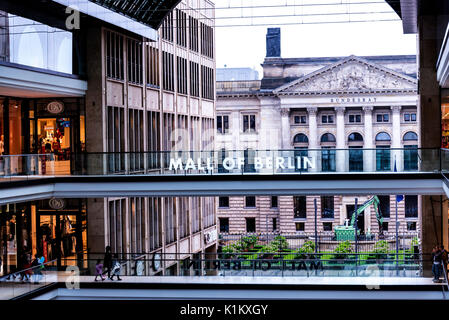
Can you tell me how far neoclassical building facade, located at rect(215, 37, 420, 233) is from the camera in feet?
223

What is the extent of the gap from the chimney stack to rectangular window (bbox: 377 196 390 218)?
2092 cm

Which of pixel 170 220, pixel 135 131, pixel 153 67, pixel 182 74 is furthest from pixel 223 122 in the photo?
pixel 135 131

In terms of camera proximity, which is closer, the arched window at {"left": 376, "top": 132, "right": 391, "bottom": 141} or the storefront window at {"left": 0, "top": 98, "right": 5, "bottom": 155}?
the storefront window at {"left": 0, "top": 98, "right": 5, "bottom": 155}

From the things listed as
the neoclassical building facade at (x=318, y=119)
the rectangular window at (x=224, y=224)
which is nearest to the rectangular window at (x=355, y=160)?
the neoclassical building facade at (x=318, y=119)

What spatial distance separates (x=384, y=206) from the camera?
224 ft

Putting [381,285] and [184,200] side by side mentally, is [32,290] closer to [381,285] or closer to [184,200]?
[381,285]

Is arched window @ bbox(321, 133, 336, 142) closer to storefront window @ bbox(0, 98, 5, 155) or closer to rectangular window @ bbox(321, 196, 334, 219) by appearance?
rectangular window @ bbox(321, 196, 334, 219)

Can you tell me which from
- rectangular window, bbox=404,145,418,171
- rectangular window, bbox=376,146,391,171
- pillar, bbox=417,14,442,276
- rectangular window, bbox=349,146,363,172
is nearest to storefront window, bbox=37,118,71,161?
rectangular window, bbox=349,146,363,172

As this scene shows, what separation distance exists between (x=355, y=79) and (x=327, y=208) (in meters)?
14.6

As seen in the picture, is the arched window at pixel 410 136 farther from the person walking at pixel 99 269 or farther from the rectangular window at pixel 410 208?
the person walking at pixel 99 269

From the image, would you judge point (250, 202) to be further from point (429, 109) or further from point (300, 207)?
point (429, 109)

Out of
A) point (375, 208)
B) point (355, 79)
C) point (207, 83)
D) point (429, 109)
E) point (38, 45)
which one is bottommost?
point (375, 208)

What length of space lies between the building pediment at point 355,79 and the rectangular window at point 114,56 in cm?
4359

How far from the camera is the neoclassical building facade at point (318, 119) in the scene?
223 feet
